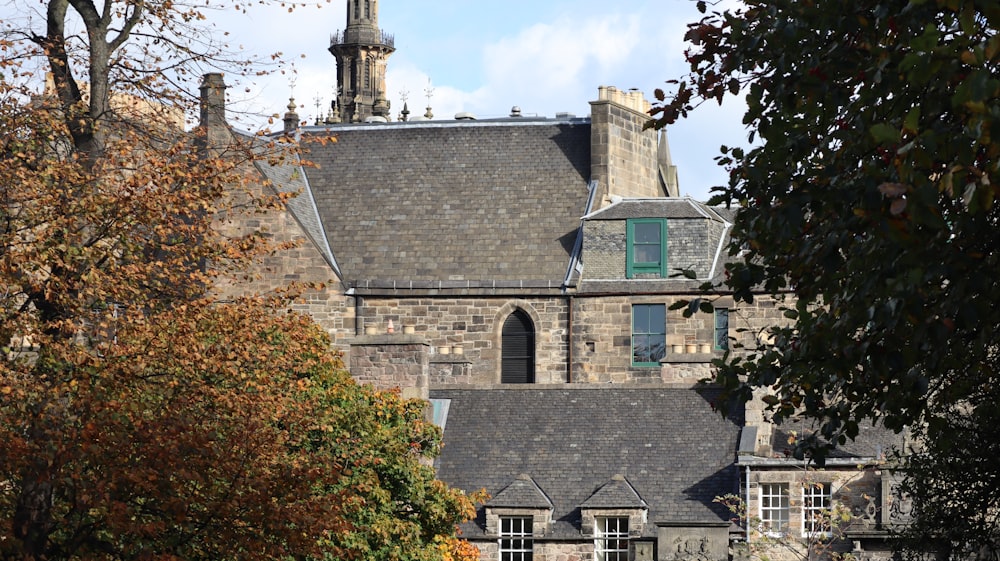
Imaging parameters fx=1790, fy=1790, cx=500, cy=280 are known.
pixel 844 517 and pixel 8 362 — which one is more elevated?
pixel 8 362

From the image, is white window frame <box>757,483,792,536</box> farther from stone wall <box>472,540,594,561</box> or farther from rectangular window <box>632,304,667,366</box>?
rectangular window <box>632,304,667,366</box>

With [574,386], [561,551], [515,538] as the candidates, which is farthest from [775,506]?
[574,386]

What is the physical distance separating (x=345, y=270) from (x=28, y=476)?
33473mm

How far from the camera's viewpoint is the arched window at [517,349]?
51.9m

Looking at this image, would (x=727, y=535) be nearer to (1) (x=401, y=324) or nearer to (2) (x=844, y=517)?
(2) (x=844, y=517)

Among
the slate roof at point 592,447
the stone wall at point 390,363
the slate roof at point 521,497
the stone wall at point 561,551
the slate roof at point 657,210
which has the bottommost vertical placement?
the stone wall at point 561,551

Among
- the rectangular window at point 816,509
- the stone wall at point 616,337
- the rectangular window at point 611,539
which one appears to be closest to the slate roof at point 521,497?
the rectangular window at point 611,539

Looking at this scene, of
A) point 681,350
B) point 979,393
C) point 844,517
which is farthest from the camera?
point 681,350

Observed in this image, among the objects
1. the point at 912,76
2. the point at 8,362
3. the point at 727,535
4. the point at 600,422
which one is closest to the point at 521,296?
the point at 600,422

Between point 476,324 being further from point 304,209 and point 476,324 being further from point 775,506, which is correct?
point 775,506

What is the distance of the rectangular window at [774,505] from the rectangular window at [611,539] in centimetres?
307

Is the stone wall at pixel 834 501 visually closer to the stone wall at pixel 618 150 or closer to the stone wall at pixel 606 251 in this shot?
the stone wall at pixel 606 251

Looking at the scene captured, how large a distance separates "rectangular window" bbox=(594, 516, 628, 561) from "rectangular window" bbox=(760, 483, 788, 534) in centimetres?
307

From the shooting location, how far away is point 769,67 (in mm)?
15281
